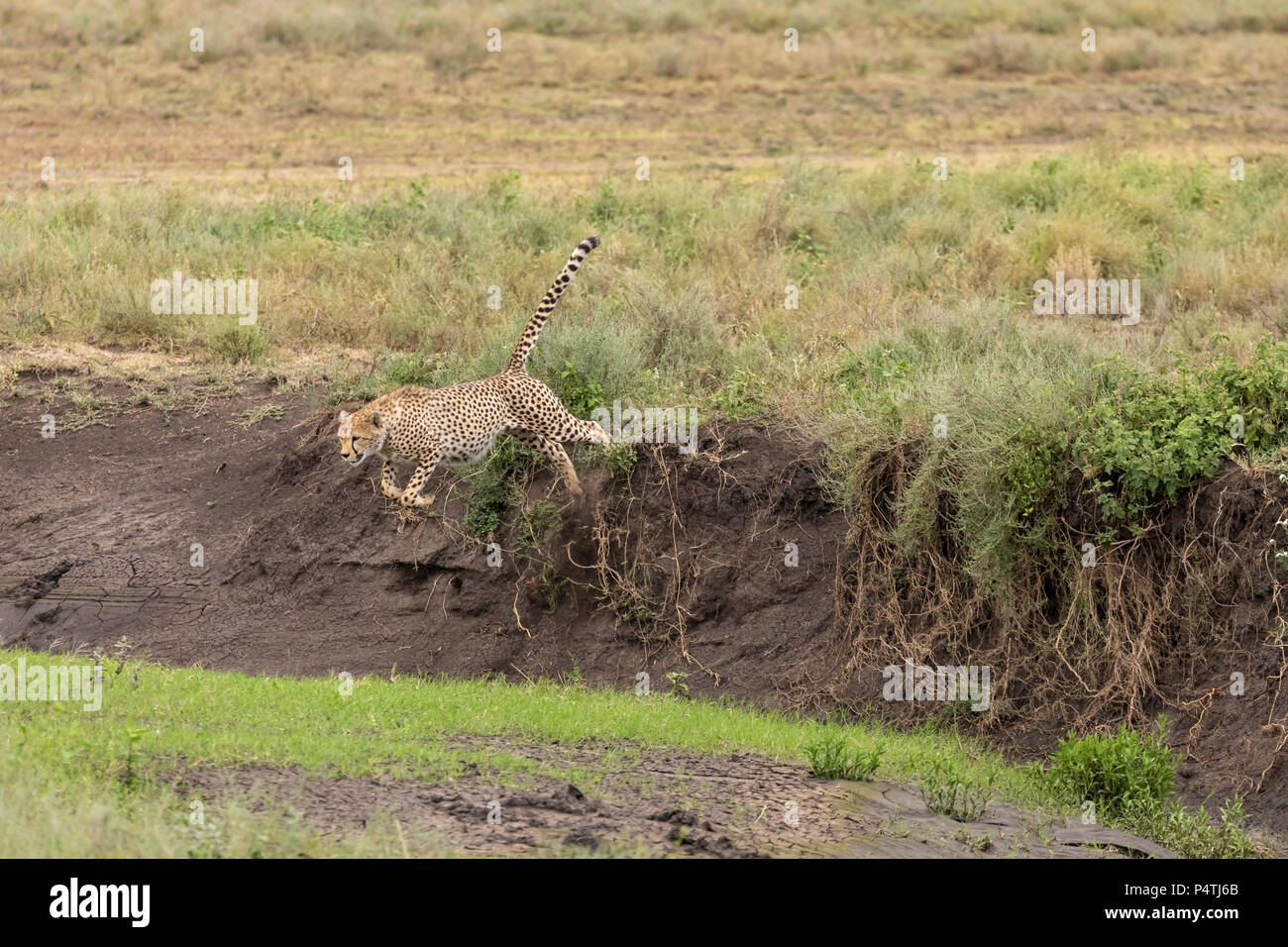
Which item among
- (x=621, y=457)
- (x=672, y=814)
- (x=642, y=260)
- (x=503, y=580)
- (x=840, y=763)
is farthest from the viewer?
(x=642, y=260)

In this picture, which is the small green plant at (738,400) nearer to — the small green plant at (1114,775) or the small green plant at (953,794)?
the small green plant at (953,794)

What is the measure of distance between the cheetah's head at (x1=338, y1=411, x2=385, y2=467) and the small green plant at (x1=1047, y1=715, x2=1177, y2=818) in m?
5.44

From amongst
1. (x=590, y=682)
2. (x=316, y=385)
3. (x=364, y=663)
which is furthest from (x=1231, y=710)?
(x=316, y=385)

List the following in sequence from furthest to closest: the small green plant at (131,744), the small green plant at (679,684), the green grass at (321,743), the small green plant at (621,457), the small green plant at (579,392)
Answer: the small green plant at (579,392) < the small green plant at (621,457) < the small green plant at (679,684) < the small green plant at (131,744) < the green grass at (321,743)

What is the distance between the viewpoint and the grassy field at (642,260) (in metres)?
10.6

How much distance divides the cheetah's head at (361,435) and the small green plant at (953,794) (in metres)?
4.75

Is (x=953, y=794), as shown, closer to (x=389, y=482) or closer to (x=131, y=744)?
(x=131, y=744)

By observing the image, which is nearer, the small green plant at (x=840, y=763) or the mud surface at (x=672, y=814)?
the mud surface at (x=672, y=814)

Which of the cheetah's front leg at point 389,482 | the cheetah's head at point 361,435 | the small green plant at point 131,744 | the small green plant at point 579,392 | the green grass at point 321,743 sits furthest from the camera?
the small green plant at point 579,392

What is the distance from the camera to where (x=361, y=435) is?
11508mm

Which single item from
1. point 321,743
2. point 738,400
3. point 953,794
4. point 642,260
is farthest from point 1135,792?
point 642,260

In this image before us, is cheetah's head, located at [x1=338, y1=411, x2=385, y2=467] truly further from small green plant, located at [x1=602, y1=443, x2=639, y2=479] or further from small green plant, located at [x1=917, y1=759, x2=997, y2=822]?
small green plant, located at [x1=917, y1=759, x2=997, y2=822]

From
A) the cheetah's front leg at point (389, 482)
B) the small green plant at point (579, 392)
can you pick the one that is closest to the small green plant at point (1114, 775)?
the cheetah's front leg at point (389, 482)

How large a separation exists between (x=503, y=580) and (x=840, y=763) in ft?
15.2
